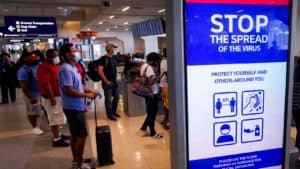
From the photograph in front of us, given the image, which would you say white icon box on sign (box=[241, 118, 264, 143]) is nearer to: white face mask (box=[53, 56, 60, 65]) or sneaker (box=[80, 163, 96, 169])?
sneaker (box=[80, 163, 96, 169])

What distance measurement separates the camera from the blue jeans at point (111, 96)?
551 centimetres

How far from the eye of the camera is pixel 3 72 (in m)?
8.02

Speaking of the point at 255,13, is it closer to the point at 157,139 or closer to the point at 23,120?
the point at 157,139

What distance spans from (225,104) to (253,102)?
16 centimetres

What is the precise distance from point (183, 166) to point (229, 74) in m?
0.49

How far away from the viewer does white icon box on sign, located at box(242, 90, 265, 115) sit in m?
1.28

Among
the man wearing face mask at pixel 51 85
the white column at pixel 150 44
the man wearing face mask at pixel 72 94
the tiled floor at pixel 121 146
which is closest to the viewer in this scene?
the man wearing face mask at pixel 72 94

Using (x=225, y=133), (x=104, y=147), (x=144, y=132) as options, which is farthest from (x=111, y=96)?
(x=225, y=133)

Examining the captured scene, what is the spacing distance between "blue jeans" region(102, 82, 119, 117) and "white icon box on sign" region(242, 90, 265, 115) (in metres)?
4.38

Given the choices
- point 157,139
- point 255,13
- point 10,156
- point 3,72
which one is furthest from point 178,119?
point 3,72

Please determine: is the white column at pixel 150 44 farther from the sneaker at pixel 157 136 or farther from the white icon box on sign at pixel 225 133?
the white icon box on sign at pixel 225 133

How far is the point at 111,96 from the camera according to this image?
5723 mm

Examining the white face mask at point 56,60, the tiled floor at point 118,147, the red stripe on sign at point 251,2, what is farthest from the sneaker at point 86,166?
the red stripe on sign at point 251,2

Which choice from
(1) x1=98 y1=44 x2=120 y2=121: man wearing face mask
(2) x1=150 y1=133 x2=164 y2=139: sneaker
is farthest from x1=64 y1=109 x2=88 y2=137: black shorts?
(1) x1=98 y1=44 x2=120 y2=121: man wearing face mask
